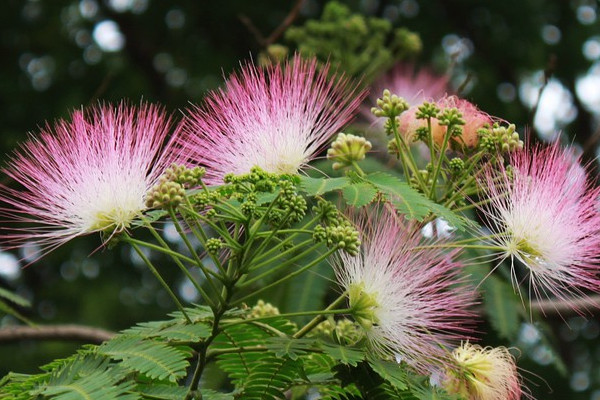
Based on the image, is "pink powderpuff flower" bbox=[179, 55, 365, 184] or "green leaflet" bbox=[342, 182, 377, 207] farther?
"pink powderpuff flower" bbox=[179, 55, 365, 184]

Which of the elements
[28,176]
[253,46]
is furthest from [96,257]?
[28,176]

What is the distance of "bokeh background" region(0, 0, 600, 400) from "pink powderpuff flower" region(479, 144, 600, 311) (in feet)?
16.9

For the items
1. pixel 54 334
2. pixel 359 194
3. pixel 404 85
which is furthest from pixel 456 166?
pixel 404 85

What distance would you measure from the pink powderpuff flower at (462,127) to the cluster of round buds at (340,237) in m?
0.69

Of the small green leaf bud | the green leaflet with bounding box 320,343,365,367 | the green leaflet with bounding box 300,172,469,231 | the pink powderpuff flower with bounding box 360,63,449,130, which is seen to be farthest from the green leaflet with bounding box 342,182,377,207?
the pink powderpuff flower with bounding box 360,63,449,130

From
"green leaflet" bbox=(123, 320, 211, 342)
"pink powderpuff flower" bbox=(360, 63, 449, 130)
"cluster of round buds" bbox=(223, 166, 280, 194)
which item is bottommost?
"green leaflet" bbox=(123, 320, 211, 342)

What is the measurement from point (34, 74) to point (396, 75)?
4052 mm

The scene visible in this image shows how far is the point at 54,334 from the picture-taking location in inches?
187

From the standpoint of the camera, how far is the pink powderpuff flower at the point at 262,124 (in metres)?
2.81

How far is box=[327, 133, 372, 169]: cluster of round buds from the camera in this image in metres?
2.68

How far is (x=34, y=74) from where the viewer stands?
8.86 meters

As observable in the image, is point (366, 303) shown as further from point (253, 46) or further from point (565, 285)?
point (253, 46)

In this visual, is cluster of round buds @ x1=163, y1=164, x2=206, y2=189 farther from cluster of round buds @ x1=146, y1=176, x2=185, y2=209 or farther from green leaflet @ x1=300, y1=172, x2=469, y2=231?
green leaflet @ x1=300, y1=172, x2=469, y2=231

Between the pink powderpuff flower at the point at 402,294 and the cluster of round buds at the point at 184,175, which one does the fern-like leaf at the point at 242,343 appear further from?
the cluster of round buds at the point at 184,175
